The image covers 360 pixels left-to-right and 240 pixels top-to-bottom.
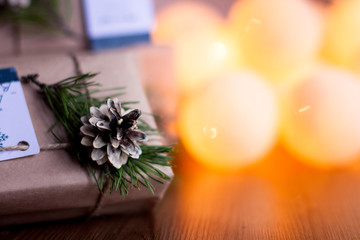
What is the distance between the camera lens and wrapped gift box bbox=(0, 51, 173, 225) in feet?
1.40

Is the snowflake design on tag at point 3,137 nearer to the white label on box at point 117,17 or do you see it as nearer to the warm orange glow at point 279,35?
the white label on box at point 117,17

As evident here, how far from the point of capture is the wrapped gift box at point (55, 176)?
0.43 meters

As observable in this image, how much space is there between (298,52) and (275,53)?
45mm

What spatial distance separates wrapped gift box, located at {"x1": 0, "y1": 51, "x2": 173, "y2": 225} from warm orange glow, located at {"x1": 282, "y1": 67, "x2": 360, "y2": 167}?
0.83 ft

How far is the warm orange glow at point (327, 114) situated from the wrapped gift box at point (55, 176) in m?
0.25

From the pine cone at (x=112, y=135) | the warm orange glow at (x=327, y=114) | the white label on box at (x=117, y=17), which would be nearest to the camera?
the pine cone at (x=112, y=135)

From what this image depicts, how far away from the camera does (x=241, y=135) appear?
542mm

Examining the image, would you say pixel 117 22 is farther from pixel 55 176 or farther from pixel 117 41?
pixel 55 176

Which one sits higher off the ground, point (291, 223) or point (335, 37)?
point (335, 37)

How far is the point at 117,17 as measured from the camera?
0.71 metres

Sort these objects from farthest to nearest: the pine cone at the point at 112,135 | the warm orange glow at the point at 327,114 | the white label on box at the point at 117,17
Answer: the white label on box at the point at 117,17, the warm orange glow at the point at 327,114, the pine cone at the point at 112,135

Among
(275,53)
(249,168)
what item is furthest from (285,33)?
(249,168)

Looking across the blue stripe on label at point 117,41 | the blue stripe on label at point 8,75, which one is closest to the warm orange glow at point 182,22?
the blue stripe on label at point 117,41

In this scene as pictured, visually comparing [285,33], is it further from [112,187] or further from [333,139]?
[112,187]
